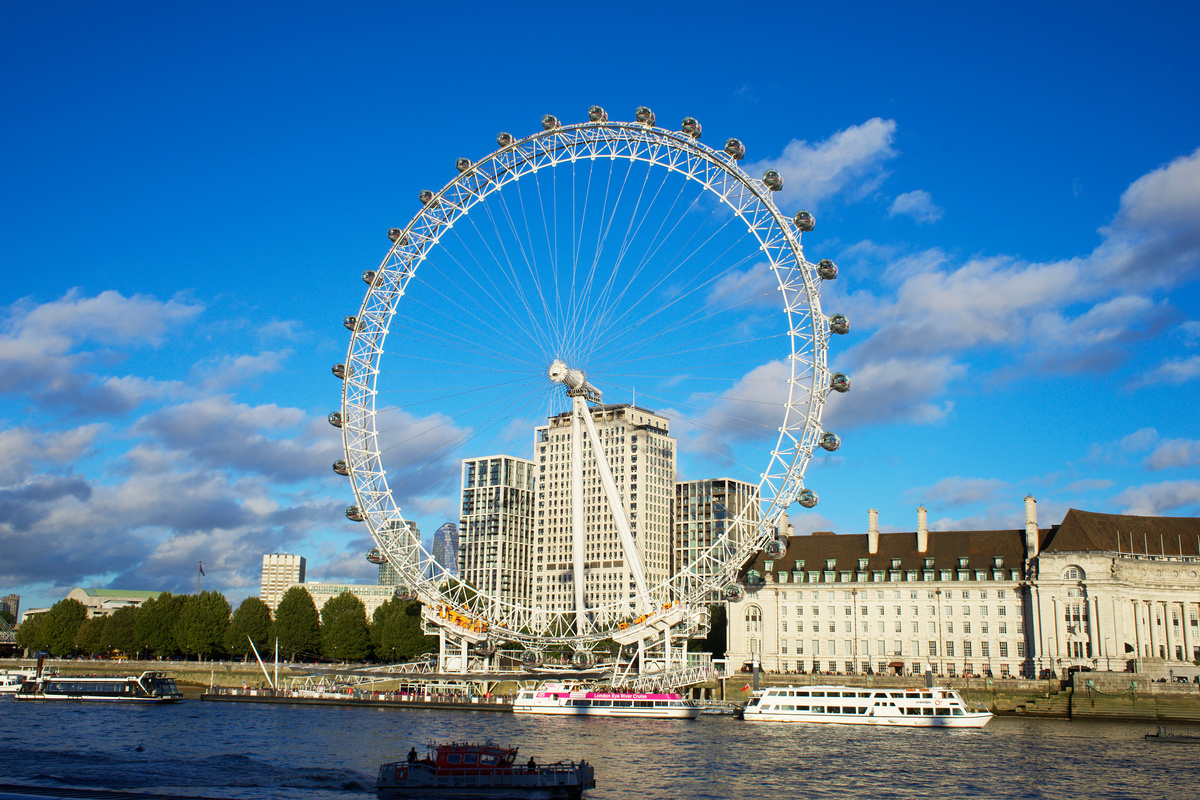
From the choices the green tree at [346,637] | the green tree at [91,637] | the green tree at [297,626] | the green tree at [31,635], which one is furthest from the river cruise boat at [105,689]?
the green tree at [31,635]

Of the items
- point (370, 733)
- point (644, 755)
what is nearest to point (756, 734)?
point (644, 755)

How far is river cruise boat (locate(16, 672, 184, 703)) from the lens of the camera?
4774 inches

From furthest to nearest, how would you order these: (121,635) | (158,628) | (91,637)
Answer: (91,637) → (121,635) → (158,628)

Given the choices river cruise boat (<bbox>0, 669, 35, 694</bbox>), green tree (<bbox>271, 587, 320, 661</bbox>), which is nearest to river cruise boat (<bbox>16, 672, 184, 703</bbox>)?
river cruise boat (<bbox>0, 669, 35, 694</bbox>)

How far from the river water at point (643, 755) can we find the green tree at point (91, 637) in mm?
78491

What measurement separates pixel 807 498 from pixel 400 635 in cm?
7848

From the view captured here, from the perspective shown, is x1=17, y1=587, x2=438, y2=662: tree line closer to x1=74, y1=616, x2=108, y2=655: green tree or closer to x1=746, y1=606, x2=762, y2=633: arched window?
x1=74, y1=616, x2=108, y2=655: green tree

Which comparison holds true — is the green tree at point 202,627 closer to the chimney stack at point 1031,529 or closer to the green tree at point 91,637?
the green tree at point 91,637

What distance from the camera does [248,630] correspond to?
157 metres

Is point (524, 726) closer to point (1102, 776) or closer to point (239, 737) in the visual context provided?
point (239, 737)

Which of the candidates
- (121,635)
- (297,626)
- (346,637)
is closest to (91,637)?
(121,635)

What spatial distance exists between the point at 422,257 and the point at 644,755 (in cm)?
5305

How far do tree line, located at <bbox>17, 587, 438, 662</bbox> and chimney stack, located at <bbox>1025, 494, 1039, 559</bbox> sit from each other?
260 feet

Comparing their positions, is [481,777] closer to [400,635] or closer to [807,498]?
[807,498]
